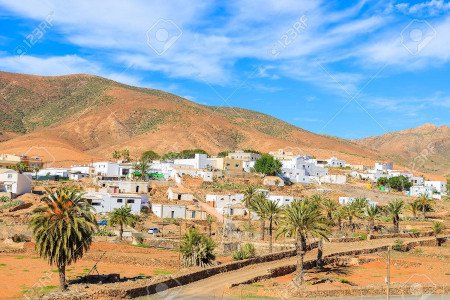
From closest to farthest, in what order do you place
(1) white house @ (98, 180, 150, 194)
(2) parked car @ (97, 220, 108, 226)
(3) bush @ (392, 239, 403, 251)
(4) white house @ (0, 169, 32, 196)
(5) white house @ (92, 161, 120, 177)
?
(3) bush @ (392, 239, 403, 251) < (2) parked car @ (97, 220, 108, 226) < (4) white house @ (0, 169, 32, 196) < (1) white house @ (98, 180, 150, 194) < (5) white house @ (92, 161, 120, 177)

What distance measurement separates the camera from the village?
3794cm

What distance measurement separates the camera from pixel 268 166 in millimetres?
99125

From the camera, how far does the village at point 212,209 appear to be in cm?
3794

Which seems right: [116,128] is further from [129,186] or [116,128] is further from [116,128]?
[129,186]

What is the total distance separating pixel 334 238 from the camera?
5450cm

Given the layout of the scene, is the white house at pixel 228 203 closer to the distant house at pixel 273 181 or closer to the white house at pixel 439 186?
the distant house at pixel 273 181

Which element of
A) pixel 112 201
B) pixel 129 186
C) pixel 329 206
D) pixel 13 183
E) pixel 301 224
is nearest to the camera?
pixel 301 224

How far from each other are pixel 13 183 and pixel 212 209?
86.9 ft

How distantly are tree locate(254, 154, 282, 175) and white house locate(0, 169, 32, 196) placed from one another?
44.4 metres

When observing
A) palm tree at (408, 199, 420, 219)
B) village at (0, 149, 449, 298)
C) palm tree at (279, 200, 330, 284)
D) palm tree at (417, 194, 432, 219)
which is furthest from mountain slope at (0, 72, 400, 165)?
palm tree at (279, 200, 330, 284)

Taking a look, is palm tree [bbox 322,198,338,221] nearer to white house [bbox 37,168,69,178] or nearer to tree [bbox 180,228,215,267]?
tree [bbox 180,228,215,267]

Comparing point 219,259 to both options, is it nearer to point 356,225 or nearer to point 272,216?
point 272,216

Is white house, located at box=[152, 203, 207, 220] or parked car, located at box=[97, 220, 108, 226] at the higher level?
white house, located at box=[152, 203, 207, 220]

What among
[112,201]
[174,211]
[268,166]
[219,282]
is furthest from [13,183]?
[268,166]
